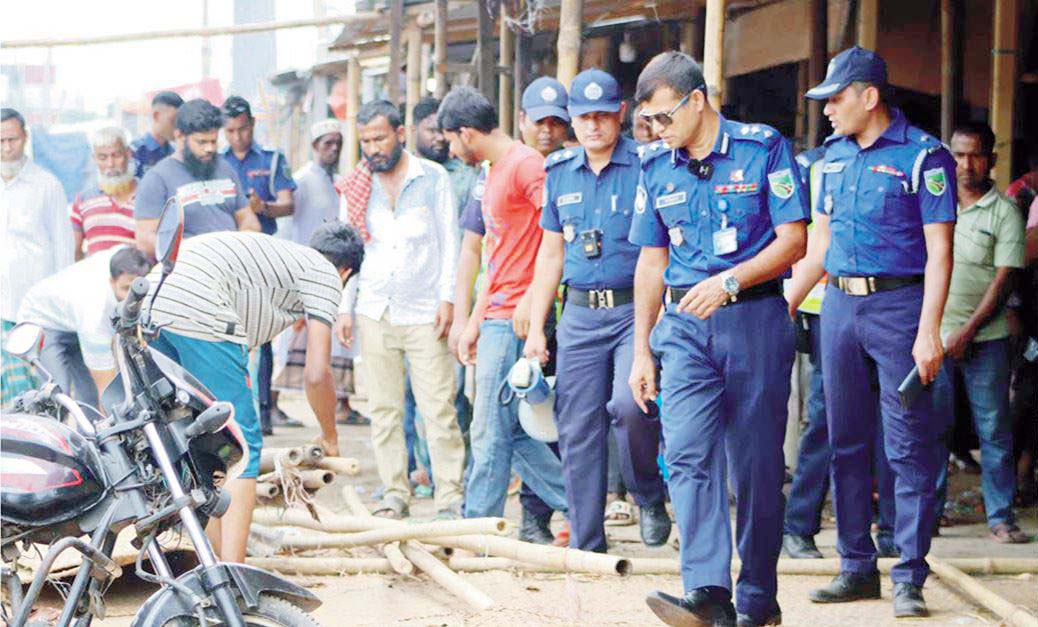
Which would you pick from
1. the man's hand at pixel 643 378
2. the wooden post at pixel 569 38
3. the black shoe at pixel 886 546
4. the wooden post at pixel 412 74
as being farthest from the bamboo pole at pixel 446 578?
the wooden post at pixel 412 74

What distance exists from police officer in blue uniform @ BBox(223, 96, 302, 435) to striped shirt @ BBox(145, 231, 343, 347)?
15.2 feet

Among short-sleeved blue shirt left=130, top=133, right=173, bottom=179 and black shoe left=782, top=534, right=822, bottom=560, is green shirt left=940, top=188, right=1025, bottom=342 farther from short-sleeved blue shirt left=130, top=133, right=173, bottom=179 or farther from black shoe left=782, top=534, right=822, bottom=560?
short-sleeved blue shirt left=130, top=133, right=173, bottom=179

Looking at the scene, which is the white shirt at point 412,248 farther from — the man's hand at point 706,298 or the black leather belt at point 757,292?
the man's hand at point 706,298

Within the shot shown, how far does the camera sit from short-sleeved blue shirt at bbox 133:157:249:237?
8859mm

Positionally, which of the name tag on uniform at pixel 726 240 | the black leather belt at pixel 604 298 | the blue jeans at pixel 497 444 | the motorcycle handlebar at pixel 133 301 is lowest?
the blue jeans at pixel 497 444

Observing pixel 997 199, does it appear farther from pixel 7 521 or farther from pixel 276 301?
pixel 7 521

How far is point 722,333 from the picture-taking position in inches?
226

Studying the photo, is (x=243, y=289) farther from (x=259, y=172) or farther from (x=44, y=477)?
(x=259, y=172)

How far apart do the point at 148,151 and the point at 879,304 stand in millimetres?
6330

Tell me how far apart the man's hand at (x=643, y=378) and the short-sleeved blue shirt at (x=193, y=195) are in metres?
3.41

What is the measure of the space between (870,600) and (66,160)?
45.0 ft

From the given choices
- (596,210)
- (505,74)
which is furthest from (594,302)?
(505,74)

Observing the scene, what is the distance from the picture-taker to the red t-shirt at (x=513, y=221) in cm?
747

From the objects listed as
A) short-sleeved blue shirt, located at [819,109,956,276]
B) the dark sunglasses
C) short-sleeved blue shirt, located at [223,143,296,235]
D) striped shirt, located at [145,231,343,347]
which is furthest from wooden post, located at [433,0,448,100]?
the dark sunglasses
